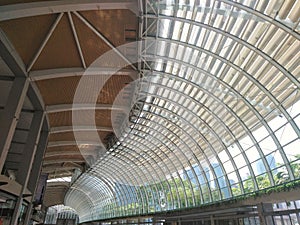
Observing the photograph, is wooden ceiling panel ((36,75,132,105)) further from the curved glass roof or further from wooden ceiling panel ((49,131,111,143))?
wooden ceiling panel ((49,131,111,143))

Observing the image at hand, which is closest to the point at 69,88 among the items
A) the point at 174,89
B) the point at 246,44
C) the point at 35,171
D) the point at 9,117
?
the point at 9,117

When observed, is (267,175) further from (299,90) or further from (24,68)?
(24,68)

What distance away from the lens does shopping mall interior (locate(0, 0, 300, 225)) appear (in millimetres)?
12336

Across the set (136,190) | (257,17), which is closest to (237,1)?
(257,17)

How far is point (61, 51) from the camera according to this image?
13555mm

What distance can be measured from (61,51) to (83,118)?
32.7 feet

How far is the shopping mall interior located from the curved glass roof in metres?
0.08

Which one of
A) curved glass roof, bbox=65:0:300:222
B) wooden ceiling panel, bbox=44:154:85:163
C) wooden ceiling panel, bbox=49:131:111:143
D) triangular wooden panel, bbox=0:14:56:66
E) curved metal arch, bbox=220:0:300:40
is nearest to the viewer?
triangular wooden panel, bbox=0:14:56:66

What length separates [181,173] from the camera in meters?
32.6

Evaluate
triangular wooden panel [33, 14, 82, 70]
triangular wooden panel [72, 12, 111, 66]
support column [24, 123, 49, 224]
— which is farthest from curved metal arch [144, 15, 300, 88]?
support column [24, 123, 49, 224]

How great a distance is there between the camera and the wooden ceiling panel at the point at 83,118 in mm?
21312

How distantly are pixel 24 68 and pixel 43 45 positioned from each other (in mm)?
2219

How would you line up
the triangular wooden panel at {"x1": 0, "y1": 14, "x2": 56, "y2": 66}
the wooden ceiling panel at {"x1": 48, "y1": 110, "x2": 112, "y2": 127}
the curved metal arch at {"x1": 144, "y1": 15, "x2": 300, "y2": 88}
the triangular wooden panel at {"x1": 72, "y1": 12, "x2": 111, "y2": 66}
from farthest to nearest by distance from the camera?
the wooden ceiling panel at {"x1": 48, "y1": 110, "x2": 112, "y2": 127}, the curved metal arch at {"x1": 144, "y1": 15, "x2": 300, "y2": 88}, the triangular wooden panel at {"x1": 72, "y1": 12, "x2": 111, "y2": 66}, the triangular wooden panel at {"x1": 0, "y1": 14, "x2": 56, "y2": 66}

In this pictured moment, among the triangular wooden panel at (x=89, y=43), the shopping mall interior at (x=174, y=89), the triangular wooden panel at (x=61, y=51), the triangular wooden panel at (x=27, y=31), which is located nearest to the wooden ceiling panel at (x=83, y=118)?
the shopping mall interior at (x=174, y=89)
